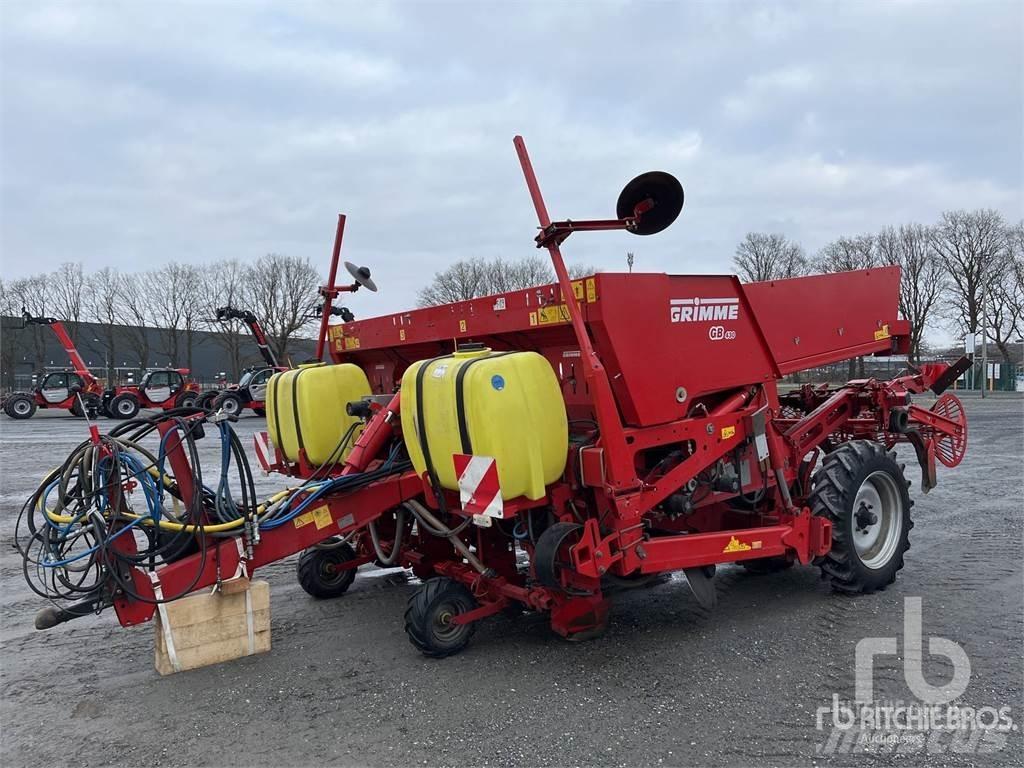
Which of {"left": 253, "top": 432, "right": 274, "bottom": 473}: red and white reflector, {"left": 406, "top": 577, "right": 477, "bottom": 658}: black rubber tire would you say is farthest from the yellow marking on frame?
{"left": 253, "top": 432, "right": 274, "bottom": 473}: red and white reflector

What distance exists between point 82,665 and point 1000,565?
6.11 meters

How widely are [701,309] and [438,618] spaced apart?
2215 mm

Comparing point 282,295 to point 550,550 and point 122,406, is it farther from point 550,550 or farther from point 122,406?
point 550,550

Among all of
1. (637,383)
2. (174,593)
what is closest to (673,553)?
(637,383)

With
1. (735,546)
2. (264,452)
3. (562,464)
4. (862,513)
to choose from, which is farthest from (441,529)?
(862,513)

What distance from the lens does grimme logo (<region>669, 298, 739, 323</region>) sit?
406cm

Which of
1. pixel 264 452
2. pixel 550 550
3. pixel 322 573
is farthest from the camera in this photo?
pixel 264 452

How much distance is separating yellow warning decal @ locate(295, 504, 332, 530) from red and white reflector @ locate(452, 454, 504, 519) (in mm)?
839

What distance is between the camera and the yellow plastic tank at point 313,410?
5250 mm

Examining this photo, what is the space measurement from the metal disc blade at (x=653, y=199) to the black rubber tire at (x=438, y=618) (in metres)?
2.12

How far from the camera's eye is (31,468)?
12039mm

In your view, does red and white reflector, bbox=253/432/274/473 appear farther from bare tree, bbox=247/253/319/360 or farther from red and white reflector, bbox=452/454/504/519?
bare tree, bbox=247/253/319/360

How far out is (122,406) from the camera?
25641mm

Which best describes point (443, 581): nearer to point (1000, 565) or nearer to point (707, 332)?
point (707, 332)
